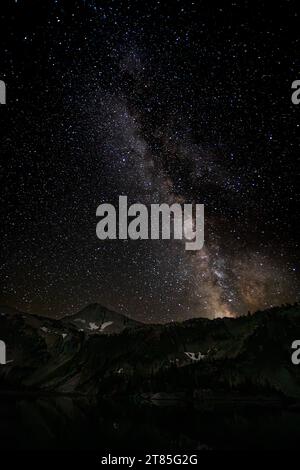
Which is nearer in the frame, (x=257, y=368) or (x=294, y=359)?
(x=294, y=359)

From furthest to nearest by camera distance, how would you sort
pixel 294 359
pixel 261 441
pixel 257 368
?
pixel 257 368 < pixel 294 359 < pixel 261 441

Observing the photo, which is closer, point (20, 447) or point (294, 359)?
point (20, 447)

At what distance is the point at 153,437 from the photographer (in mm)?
38656

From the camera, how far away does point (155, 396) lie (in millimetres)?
180500

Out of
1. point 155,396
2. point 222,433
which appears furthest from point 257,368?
point 222,433

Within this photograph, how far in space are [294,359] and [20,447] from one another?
180m
